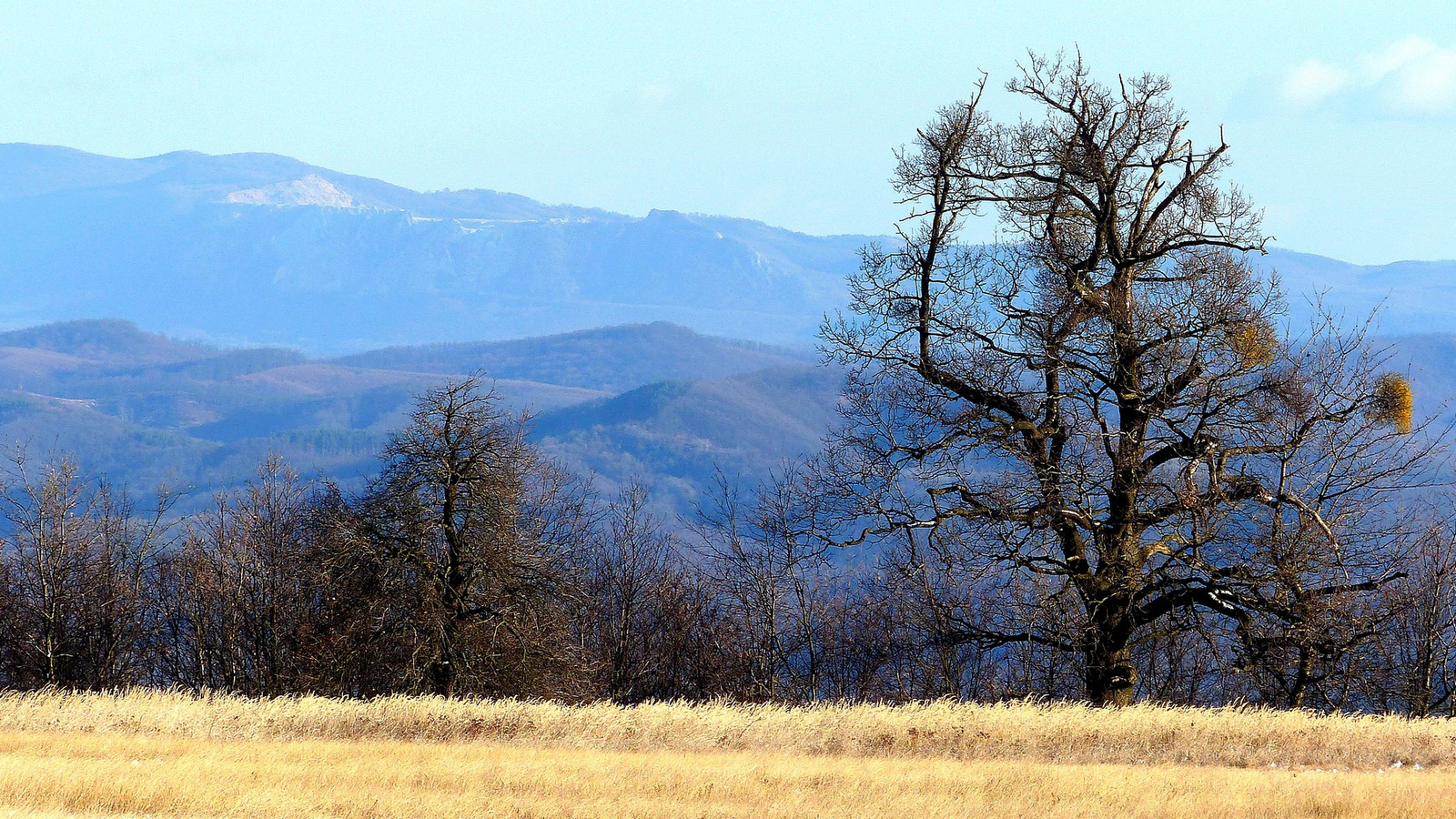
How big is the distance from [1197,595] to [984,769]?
627 cm

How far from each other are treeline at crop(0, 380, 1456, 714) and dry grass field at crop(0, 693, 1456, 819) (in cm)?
277

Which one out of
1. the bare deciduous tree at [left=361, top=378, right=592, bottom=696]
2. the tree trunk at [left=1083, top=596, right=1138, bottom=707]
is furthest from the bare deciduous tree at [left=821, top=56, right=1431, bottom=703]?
the bare deciduous tree at [left=361, top=378, right=592, bottom=696]

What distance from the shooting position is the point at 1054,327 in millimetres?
18766

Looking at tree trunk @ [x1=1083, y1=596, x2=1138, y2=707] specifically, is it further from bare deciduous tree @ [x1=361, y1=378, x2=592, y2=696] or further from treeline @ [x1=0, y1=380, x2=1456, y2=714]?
bare deciduous tree @ [x1=361, y1=378, x2=592, y2=696]

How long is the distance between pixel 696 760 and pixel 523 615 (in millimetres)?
17481

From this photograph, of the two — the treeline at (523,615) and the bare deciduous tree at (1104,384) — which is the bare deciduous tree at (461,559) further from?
the bare deciduous tree at (1104,384)

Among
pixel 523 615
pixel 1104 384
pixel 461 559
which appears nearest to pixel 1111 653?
pixel 1104 384

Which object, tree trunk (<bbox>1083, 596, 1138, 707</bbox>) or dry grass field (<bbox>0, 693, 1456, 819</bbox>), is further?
tree trunk (<bbox>1083, 596, 1138, 707</bbox>)

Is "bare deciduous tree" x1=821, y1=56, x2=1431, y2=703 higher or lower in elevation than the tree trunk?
higher

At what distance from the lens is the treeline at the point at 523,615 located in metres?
24.2

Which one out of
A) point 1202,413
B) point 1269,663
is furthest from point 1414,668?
point 1202,413

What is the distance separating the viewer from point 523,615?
31.7m

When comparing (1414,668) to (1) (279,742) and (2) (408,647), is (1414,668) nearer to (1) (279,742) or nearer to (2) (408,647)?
(2) (408,647)

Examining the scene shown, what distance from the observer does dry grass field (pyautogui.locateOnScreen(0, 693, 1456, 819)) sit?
40.3 ft
